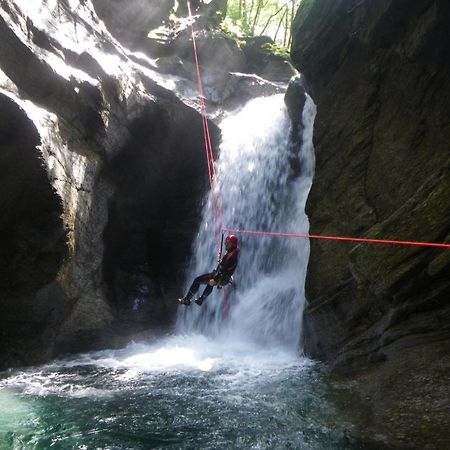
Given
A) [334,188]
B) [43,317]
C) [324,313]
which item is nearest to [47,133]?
[43,317]

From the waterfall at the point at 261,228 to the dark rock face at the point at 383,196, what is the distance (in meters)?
1.99

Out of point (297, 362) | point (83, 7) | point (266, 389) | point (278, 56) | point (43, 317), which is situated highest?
point (278, 56)

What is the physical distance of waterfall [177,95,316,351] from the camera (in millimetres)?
12320

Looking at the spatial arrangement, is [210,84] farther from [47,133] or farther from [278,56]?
[47,133]

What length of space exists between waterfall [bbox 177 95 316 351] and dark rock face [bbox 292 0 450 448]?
6.52 ft

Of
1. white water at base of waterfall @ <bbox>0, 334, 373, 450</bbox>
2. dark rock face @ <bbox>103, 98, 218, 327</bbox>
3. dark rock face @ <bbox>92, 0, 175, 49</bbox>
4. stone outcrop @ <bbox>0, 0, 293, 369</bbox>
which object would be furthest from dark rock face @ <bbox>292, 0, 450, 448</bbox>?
dark rock face @ <bbox>92, 0, 175, 49</bbox>

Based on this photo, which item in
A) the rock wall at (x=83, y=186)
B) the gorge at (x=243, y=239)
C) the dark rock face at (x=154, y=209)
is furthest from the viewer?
the dark rock face at (x=154, y=209)

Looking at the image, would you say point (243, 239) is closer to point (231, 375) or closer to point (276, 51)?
point (231, 375)

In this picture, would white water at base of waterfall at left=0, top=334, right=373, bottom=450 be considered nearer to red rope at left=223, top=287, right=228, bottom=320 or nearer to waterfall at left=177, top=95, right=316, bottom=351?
waterfall at left=177, top=95, right=316, bottom=351

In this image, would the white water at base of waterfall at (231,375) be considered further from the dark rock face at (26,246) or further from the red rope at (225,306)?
the dark rock face at (26,246)

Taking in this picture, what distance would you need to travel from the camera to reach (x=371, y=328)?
8.46m

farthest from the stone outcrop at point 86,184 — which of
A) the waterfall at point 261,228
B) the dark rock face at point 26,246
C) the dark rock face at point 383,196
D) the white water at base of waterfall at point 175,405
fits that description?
the dark rock face at point 383,196

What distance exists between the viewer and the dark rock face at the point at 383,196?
7004mm

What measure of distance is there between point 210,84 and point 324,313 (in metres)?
14.1
